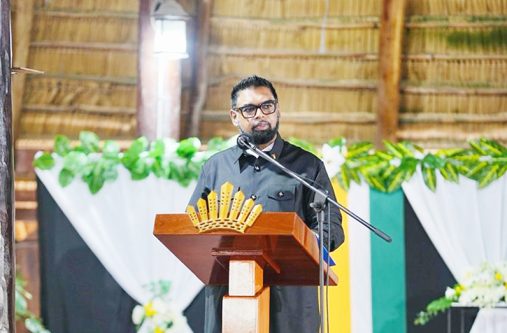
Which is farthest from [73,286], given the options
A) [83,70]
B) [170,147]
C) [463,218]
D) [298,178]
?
[298,178]

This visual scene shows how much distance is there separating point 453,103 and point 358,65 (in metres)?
0.68

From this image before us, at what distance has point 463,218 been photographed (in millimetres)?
5480

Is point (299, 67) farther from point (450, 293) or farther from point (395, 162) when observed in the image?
point (450, 293)

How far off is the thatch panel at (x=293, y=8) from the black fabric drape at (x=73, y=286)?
89.8 inches

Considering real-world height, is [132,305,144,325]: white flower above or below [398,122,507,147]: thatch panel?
below

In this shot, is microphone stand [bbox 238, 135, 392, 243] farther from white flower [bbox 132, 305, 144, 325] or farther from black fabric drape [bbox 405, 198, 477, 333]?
white flower [bbox 132, 305, 144, 325]

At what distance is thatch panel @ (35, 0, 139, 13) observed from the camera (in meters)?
7.23

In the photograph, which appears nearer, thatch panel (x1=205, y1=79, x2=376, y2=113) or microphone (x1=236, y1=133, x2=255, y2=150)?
microphone (x1=236, y1=133, x2=255, y2=150)

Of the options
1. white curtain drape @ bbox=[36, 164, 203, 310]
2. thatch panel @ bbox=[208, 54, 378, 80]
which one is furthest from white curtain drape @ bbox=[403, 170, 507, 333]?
thatch panel @ bbox=[208, 54, 378, 80]

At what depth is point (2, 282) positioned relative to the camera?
12.8ft

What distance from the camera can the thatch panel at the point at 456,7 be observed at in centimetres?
718

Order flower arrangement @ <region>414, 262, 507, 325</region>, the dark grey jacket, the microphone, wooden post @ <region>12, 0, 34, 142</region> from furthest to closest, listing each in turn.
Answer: wooden post @ <region>12, 0, 34, 142</region>
flower arrangement @ <region>414, 262, 507, 325</region>
the dark grey jacket
the microphone

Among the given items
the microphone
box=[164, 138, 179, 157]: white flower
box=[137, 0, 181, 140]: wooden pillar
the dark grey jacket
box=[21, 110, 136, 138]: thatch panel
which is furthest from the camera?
box=[21, 110, 136, 138]: thatch panel

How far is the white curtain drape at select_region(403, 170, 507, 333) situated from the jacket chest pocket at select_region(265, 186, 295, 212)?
2.00 metres
